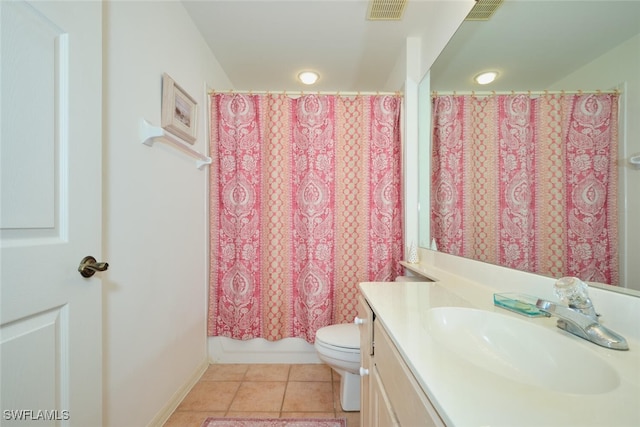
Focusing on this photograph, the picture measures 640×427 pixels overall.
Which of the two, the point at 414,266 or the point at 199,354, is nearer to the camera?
the point at 414,266

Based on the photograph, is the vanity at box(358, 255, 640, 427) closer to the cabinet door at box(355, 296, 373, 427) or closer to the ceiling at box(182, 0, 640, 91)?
the cabinet door at box(355, 296, 373, 427)

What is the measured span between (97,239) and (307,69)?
1931 millimetres

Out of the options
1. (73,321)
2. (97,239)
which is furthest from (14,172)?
(73,321)

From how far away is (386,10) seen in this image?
145 centimetres

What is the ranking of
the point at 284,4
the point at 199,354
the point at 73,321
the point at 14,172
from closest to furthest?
the point at 14,172 < the point at 73,321 < the point at 284,4 < the point at 199,354

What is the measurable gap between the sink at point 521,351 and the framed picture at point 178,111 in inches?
59.2

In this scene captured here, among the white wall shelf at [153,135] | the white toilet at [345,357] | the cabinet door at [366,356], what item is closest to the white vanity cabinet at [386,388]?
the cabinet door at [366,356]

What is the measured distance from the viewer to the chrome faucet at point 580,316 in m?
0.52

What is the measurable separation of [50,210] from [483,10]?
1.74 m

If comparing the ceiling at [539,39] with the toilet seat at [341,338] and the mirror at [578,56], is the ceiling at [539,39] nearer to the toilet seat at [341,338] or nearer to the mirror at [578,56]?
the mirror at [578,56]

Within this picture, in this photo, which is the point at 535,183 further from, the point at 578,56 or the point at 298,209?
the point at 298,209

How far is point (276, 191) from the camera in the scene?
180 centimetres

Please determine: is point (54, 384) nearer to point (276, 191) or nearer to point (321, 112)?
point (276, 191)

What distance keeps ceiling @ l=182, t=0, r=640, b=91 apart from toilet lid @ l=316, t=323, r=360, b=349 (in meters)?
1.38
